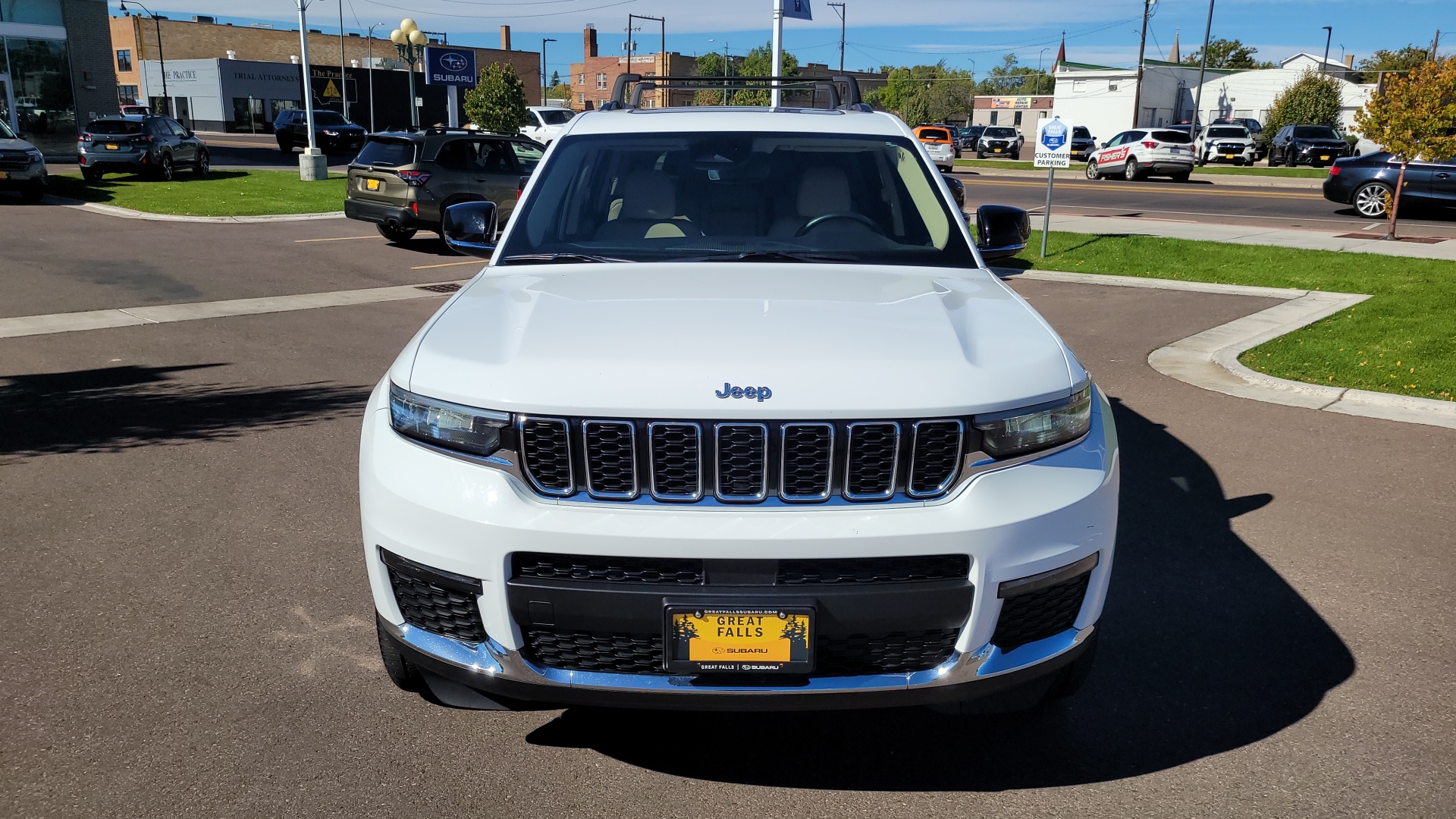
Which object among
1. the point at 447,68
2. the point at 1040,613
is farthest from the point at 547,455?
the point at 447,68

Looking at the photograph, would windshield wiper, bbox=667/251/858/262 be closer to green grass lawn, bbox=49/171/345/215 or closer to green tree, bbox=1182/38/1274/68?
green grass lawn, bbox=49/171/345/215

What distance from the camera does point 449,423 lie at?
2803mm

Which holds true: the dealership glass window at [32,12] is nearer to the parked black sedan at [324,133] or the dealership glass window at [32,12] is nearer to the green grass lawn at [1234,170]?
the parked black sedan at [324,133]

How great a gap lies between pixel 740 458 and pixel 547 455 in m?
0.48

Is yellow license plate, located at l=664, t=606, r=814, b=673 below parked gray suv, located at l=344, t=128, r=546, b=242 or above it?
below

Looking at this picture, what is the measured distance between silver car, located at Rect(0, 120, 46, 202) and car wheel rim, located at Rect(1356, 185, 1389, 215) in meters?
25.7

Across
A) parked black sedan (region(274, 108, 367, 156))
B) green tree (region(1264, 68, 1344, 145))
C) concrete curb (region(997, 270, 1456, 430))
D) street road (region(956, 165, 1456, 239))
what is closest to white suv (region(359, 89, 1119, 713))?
concrete curb (region(997, 270, 1456, 430))

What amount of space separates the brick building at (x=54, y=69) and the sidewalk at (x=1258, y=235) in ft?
113

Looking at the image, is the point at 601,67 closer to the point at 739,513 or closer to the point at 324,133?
the point at 324,133

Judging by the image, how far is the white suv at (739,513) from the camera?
2.62 metres

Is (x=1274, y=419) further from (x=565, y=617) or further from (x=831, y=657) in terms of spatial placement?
(x=565, y=617)

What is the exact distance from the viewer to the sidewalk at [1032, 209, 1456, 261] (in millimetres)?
16422

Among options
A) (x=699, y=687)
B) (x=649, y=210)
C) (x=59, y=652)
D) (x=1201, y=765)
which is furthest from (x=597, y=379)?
(x=59, y=652)

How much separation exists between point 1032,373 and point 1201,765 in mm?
1342
